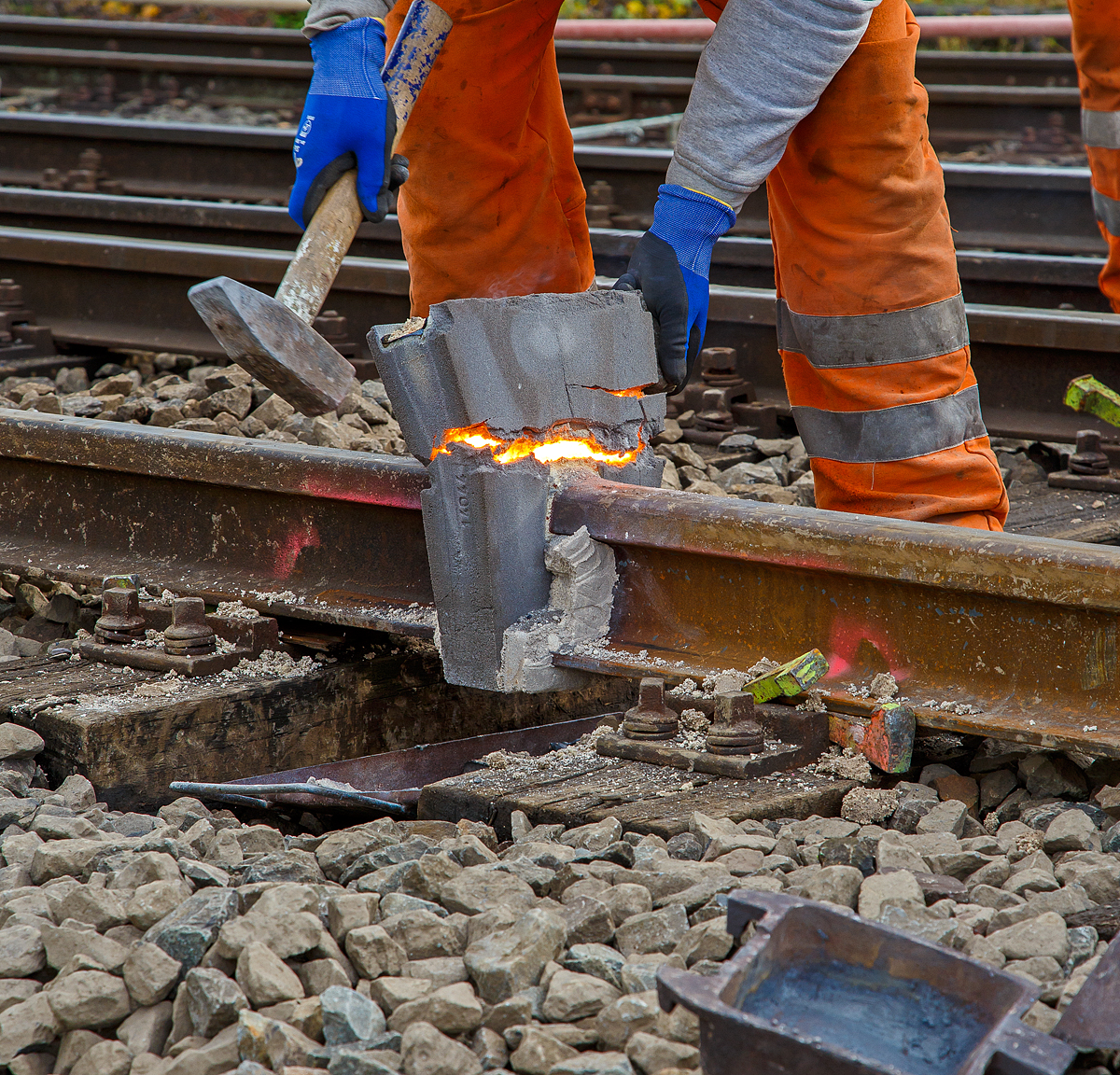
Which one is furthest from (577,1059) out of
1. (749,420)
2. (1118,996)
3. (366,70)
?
(749,420)

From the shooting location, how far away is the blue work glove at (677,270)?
3.08 m

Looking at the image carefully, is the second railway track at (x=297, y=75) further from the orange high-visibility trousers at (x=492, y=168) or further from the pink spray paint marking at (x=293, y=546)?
the pink spray paint marking at (x=293, y=546)

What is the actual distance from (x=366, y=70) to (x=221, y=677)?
137 centimetres

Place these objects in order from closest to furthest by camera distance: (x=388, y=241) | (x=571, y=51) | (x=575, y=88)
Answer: (x=388, y=241) → (x=575, y=88) → (x=571, y=51)

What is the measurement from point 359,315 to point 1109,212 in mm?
2628

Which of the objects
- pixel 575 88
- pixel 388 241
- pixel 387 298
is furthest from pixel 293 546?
pixel 575 88

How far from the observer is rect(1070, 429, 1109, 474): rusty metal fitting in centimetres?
422

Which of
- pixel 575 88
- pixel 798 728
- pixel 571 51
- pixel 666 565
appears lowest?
pixel 798 728

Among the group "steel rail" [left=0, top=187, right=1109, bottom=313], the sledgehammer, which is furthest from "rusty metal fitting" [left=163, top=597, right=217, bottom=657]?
"steel rail" [left=0, top=187, right=1109, bottom=313]

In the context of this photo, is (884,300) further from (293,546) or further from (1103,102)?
(1103,102)

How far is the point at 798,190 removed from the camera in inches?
135

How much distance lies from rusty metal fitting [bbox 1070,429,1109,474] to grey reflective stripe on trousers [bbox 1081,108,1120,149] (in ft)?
2.98

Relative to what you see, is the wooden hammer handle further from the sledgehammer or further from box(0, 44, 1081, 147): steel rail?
box(0, 44, 1081, 147): steel rail

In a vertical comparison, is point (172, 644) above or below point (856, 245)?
below
